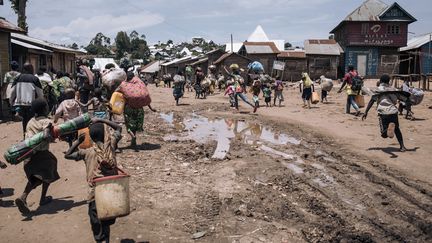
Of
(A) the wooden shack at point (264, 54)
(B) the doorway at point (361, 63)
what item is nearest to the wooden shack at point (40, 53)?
(A) the wooden shack at point (264, 54)

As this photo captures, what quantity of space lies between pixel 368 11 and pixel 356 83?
2789 cm

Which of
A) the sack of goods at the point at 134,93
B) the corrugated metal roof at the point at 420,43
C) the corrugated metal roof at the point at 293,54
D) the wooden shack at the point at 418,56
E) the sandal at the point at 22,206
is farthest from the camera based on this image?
the corrugated metal roof at the point at 293,54

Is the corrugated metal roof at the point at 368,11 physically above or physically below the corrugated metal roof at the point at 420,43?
above

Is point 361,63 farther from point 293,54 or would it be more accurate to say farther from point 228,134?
point 228,134

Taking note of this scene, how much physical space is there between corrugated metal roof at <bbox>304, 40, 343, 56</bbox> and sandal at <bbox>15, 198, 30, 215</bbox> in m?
34.3

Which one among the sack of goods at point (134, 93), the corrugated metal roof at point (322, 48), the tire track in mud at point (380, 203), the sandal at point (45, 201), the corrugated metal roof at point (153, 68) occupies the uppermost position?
the corrugated metal roof at point (322, 48)

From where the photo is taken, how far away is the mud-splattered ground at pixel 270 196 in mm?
4797

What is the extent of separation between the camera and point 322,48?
38250mm

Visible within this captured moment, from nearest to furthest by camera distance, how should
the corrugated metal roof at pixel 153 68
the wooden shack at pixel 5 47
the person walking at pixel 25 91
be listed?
the person walking at pixel 25 91 < the wooden shack at pixel 5 47 < the corrugated metal roof at pixel 153 68

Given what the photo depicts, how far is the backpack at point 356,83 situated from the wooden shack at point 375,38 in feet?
83.0

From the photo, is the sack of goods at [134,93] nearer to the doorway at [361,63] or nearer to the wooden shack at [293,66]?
the wooden shack at [293,66]

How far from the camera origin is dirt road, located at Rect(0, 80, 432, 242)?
15.9 ft

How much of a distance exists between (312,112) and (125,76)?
9.17m

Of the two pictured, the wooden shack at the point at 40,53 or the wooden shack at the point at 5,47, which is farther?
the wooden shack at the point at 40,53
